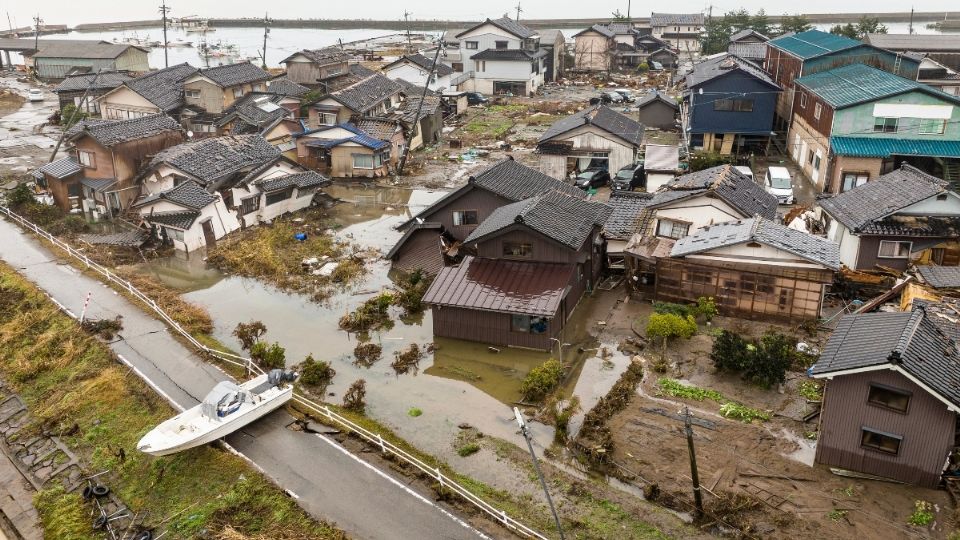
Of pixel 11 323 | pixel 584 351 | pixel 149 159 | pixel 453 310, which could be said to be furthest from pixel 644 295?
pixel 149 159

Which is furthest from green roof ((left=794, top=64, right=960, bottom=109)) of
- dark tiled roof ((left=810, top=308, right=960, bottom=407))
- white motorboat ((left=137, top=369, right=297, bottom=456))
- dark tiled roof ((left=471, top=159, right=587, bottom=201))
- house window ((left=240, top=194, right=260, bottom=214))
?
white motorboat ((left=137, top=369, right=297, bottom=456))

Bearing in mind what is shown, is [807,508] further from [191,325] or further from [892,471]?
[191,325]

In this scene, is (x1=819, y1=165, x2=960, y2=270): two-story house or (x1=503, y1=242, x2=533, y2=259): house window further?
(x1=819, y1=165, x2=960, y2=270): two-story house

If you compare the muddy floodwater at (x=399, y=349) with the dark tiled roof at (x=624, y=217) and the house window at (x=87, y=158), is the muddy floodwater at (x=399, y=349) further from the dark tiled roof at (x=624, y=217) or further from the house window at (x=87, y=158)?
the house window at (x=87, y=158)

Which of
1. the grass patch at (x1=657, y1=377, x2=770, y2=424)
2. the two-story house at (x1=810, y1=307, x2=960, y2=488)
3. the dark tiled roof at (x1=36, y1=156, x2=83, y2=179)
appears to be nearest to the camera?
the two-story house at (x1=810, y1=307, x2=960, y2=488)

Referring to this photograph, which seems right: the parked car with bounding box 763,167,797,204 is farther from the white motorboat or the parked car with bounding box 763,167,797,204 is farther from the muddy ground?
the white motorboat

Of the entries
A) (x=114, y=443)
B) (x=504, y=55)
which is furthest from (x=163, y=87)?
(x=114, y=443)

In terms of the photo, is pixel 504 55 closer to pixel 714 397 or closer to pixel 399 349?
pixel 399 349

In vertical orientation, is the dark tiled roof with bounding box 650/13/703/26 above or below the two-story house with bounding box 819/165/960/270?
above
